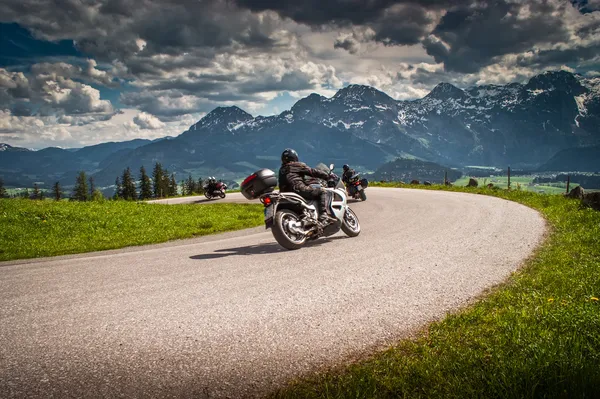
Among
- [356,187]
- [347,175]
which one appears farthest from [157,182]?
[356,187]

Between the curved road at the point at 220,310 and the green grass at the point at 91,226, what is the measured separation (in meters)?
2.60

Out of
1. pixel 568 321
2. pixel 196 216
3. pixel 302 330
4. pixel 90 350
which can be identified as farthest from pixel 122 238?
pixel 568 321

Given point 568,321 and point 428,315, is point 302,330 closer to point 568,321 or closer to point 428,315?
point 428,315

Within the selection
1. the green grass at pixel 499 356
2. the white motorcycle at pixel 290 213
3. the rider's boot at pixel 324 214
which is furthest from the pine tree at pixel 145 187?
the green grass at pixel 499 356

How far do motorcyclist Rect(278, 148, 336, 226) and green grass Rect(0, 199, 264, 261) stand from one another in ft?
17.0

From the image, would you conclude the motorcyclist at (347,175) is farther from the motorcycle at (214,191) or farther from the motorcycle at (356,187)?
the motorcycle at (214,191)

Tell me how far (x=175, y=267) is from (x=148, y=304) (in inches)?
89.9

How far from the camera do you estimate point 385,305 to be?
511 centimetres

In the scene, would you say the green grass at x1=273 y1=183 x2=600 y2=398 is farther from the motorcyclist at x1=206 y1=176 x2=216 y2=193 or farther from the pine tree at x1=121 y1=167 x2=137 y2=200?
the pine tree at x1=121 y1=167 x2=137 y2=200

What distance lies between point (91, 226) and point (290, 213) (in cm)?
903

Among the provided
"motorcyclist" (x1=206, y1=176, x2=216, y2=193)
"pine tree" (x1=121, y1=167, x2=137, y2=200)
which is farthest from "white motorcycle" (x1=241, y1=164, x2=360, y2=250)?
"pine tree" (x1=121, y1=167, x2=137, y2=200)

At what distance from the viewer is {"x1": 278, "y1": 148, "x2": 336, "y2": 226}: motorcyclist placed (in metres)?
9.88

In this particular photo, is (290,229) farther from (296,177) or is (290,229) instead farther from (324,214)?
(296,177)

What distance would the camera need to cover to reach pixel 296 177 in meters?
9.96
